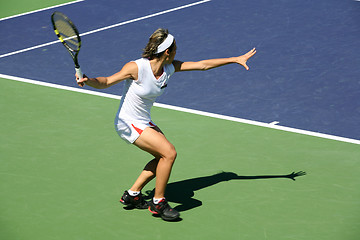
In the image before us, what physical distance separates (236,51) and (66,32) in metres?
6.60

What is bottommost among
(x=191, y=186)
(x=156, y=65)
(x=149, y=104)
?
(x=191, y=186)

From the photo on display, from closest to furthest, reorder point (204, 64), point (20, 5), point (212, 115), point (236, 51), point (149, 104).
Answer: point (149, 104) < point (204, 64) < point (212, 115) < point (236, 51) < point (20, 5)

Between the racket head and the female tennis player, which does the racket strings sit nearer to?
the racket head

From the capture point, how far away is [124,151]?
9.62 m

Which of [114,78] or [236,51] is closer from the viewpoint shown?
[114,78]

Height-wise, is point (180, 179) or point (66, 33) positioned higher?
point (66, 33)

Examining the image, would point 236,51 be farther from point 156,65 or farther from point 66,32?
point 66,32

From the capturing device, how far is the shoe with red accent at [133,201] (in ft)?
26.0

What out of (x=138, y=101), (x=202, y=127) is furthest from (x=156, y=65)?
(x=202, y=127)

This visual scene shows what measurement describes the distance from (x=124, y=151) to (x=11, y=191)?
1770 mm

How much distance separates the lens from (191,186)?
8.62 meters

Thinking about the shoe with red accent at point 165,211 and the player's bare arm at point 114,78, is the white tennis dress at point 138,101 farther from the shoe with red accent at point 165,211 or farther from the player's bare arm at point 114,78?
the shoe with red accent at point 165,211

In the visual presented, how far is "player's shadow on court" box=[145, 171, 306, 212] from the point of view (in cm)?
820

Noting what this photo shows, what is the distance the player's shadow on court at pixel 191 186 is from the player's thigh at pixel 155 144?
2.46ft
